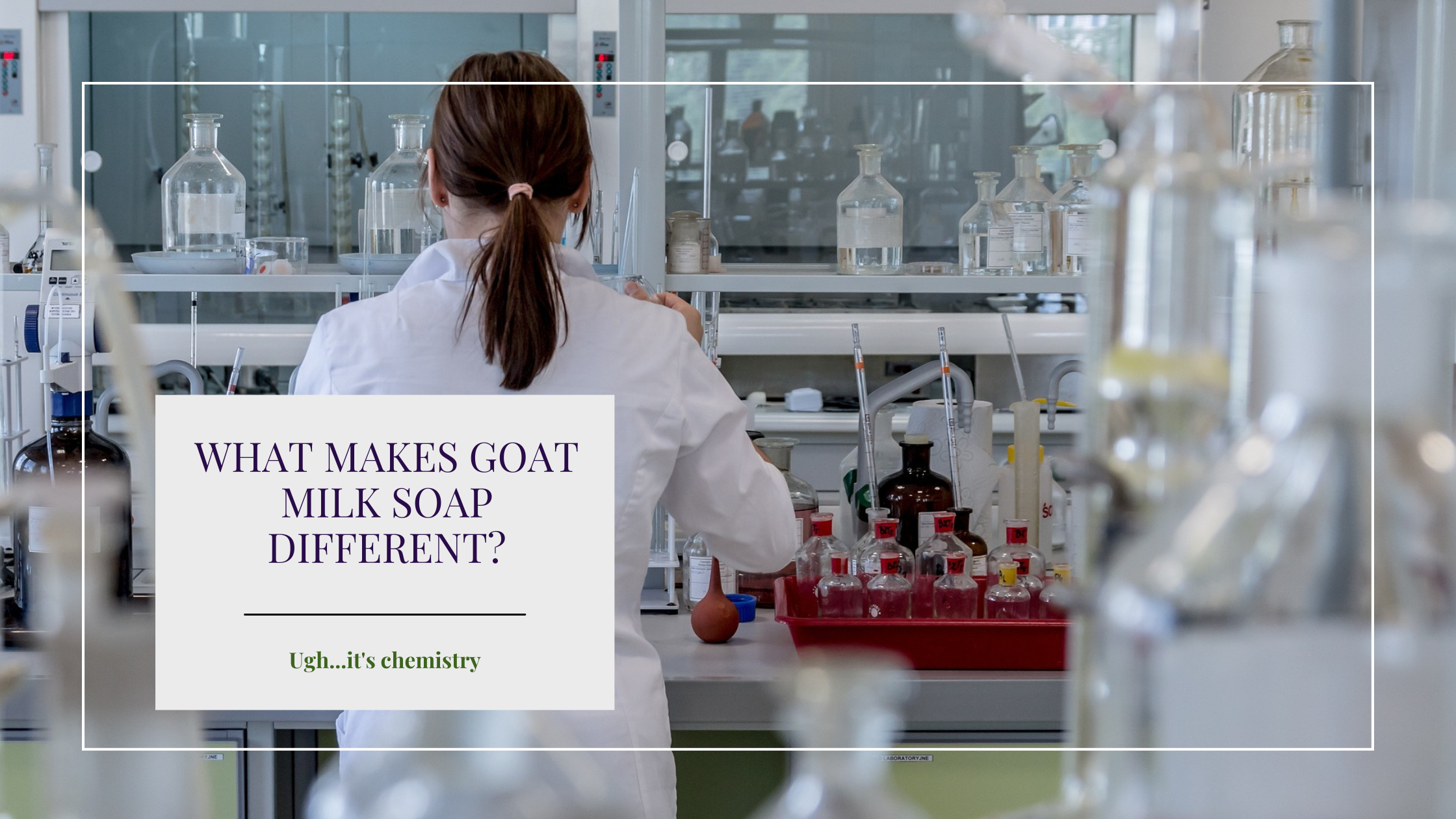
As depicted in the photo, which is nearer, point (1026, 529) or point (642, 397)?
point (642, 397)

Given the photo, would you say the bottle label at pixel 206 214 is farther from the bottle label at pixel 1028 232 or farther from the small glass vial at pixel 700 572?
the bottle label at pixel 1028 232

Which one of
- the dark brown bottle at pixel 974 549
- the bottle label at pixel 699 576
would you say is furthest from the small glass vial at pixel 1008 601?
the bottle label at pixel 699 576

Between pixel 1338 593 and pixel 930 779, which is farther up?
pixel 1338 593

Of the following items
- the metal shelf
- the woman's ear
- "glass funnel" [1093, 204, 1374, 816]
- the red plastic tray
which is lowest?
the red plastic tray

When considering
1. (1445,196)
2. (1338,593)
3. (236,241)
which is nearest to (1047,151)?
(236,241)

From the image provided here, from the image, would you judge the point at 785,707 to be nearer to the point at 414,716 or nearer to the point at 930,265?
the point at 414,716

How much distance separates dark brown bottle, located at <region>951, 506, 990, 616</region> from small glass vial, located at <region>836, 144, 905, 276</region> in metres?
0.43

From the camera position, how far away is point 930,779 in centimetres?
182

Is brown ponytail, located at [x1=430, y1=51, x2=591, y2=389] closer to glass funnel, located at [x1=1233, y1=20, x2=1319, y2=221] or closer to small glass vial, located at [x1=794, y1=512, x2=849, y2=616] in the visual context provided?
glass funnel, located at [x1=1233, y1=20, x2=1319, y2=221]

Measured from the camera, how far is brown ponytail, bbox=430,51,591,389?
1.31 meters

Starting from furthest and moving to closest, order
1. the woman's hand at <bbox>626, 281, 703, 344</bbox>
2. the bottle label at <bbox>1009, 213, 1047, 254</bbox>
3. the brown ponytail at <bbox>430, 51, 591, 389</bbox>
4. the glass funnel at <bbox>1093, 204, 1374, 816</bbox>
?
1. the bottle label at <bbox>1009, 213, 1047, 254</bbox>
2. the woman's hand at <bbox>626, 281, 703, 344</bbox>
3. the brown ponytail at <bbox>430, 51, 591, 389</bbox>
4. the glass funnel at <bbox>1093, 204, 1374, 816</bbox>

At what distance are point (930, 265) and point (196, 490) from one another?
179 centimetres

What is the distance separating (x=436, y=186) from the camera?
143 cm

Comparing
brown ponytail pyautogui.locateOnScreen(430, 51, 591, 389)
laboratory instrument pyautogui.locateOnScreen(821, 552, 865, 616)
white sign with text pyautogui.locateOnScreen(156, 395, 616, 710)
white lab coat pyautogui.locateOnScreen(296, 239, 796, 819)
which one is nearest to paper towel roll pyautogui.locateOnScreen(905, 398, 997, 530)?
laboratory instrument pyautogui.locateOnScreen(821, 552, 865, 616)
